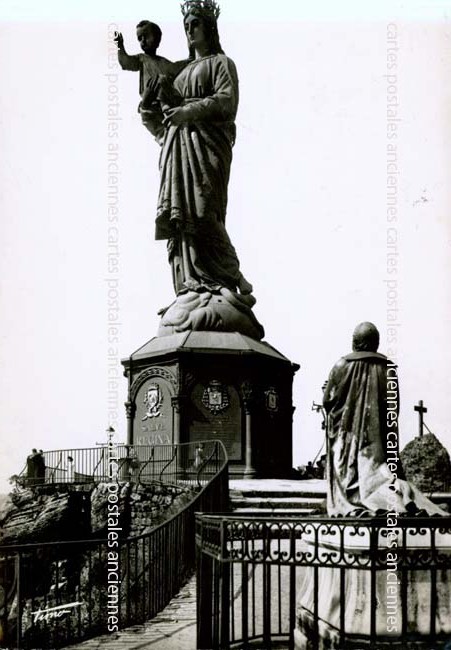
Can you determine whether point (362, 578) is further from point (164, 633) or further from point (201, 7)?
point (201, 7)

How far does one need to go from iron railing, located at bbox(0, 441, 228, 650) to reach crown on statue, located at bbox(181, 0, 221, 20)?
1084cm

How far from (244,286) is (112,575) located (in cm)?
1358

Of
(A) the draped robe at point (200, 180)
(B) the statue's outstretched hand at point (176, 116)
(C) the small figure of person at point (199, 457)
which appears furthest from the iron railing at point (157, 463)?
(B) the statue's outstretched hand at point (176, 116)

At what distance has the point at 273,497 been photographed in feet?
48.3

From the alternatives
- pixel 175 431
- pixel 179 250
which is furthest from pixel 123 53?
pixel 175 431

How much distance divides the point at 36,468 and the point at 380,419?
15856mm

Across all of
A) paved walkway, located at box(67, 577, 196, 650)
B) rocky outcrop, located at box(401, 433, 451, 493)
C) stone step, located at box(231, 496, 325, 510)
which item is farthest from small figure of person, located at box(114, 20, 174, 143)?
paved walkway, located at box(67, 577, 196, 650)

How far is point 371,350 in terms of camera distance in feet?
23.6

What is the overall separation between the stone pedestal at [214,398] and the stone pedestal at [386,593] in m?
12.2

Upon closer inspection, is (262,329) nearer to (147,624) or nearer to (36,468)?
(36,468)

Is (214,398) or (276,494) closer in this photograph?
(276,494)

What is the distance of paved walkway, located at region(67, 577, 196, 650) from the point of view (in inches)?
285

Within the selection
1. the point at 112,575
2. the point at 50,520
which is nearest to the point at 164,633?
the point at 112,575

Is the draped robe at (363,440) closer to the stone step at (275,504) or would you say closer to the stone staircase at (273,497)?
the stone staircase at (273,497)
